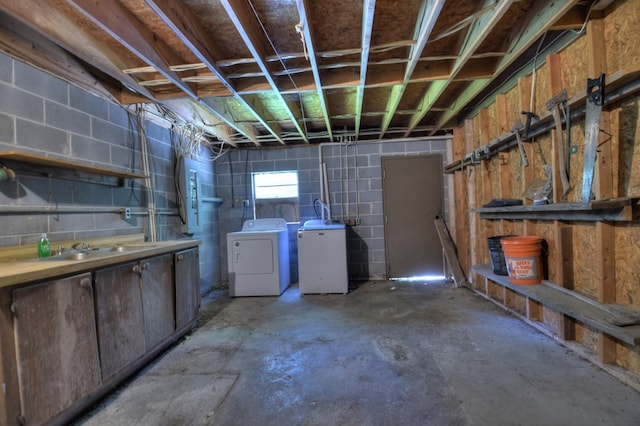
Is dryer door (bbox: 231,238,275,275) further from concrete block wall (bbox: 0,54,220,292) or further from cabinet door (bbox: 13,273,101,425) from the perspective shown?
cabinet door (bbox: 13,273,101,425)

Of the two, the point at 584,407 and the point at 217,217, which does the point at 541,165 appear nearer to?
the point at 584,407

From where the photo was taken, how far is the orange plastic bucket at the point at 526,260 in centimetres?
240

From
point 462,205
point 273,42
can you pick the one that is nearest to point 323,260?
point 462,205

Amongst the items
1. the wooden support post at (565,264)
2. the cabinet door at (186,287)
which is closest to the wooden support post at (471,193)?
the wooden support post at (565,264)

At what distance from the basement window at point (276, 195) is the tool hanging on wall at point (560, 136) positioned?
11.0 ft

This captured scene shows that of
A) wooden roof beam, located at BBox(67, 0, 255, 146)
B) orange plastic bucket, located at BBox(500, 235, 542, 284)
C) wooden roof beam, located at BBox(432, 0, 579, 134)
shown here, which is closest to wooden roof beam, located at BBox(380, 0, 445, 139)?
wooden roof beam, located at BBox(432, 0, 579, 134)

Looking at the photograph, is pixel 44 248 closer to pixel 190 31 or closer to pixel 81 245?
pixel 81 245

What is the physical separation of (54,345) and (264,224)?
10.2 feet

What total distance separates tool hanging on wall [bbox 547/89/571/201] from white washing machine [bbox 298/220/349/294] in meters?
2.36

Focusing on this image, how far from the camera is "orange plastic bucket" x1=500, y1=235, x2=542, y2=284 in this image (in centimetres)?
240

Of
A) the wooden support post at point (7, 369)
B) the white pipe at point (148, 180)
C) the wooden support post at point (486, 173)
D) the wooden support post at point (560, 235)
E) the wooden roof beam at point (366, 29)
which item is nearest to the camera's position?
the wooden support post at point (7, 369)

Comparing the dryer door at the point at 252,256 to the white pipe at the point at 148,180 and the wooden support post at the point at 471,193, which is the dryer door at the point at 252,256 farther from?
the wooden support post at the point at 471,193

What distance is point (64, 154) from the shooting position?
87.2 inches

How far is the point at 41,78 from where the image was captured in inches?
80.5
